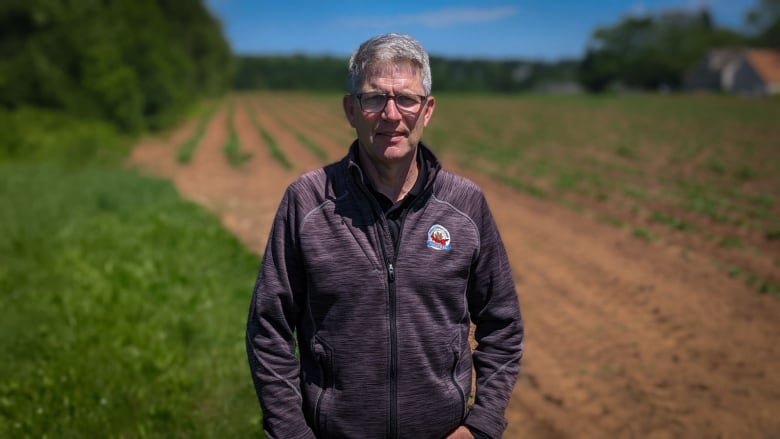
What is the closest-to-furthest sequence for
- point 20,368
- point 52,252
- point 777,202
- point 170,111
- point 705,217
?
1. point 20,368
2. point 52,252
3. point 705,217
4. point 777,202
5. point 170,111

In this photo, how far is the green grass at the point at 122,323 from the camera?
399cm

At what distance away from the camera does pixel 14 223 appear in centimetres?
870

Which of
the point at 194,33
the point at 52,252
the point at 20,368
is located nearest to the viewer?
the point at 20,368

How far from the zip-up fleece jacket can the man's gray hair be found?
227mm

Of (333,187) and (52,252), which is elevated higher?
(333,187)

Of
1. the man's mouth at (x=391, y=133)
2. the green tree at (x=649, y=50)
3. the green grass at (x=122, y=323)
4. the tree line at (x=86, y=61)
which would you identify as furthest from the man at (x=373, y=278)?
the green tree at (x=649, y=50)

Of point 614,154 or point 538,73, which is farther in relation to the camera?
point 538,73

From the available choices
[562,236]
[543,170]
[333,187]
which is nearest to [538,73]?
[543,170]

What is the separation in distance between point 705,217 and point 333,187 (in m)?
10.2

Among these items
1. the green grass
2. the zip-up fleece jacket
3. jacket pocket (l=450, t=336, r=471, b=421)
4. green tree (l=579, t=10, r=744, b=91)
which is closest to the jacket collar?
the zip-up fleece jacket

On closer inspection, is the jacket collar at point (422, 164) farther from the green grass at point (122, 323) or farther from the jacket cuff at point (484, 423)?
the green grass at point (122, 323)

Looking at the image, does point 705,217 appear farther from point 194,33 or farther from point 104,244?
point 194,33

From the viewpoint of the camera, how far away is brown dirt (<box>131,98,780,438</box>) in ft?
14.8

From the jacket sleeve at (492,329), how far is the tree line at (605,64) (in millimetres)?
84558
